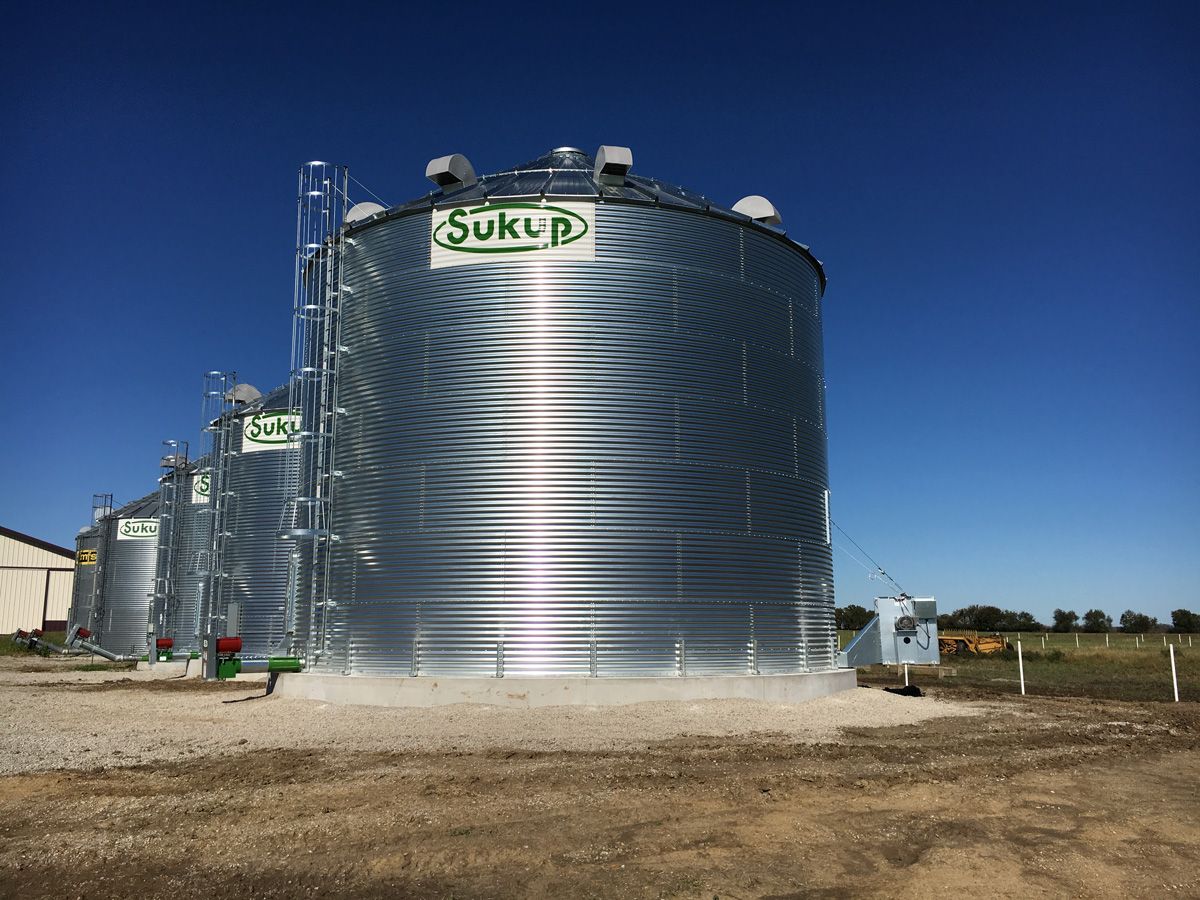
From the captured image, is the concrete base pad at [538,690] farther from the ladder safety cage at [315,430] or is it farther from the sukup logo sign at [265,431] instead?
the sukup logo sign at [265,431]

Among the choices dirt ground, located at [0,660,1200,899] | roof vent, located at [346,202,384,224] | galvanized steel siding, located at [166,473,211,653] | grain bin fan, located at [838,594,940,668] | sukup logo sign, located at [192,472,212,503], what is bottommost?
dirt ground, located at [0,660,1200,899]

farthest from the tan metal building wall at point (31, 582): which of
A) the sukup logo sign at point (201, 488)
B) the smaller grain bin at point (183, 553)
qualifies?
the sukup logo sign at point (201, 488)

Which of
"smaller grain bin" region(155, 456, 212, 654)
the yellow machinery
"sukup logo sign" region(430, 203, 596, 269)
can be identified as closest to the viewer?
"sukup logo sign" region(430, 203, 596, 269)

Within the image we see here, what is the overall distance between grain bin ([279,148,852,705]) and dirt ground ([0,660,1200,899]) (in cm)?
208

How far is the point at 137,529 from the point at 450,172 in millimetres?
30813

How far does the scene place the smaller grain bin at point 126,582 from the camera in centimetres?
4409

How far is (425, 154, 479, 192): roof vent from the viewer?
23.1 m

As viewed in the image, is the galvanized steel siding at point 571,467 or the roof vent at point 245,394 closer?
the galvanized steel siding at point 571,467

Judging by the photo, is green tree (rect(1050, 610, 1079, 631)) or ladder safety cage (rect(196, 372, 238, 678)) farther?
green tree (rect(1050, 610, 1079, 631))

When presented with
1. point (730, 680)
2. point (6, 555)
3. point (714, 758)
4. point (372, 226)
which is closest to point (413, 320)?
point (372, 226)

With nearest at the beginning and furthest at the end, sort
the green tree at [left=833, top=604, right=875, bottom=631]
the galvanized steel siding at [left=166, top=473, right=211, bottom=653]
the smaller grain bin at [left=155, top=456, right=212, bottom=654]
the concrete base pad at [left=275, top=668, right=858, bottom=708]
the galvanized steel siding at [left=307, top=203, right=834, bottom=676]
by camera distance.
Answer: the concrete base pad at [left=275, top=668, right=858, bottom=708] < the galvanized steel siding at [left=307, top=203, right=834, bottom=676] < the galvanized steel siding at [left=166, top=473, right=211, bottom=653] < the smaller grain bin at [left=155, top=456, right=212, bottom=654] < the green tree at [left=833, top=604, right=875, bottom=631]

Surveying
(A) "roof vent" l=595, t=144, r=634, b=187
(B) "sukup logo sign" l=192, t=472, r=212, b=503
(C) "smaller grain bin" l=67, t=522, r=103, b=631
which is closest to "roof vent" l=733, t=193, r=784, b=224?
(A) "roof vent" l=595, t=144, r=634, b=187

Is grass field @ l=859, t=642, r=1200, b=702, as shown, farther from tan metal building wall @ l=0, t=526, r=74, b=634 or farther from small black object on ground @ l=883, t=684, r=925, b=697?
tan metal building wall @ l=0, t=526, r=74, b=634

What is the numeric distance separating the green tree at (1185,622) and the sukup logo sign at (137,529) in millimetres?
101522
